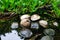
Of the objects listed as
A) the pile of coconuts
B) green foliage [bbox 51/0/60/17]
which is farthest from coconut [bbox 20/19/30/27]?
green foliage [bbox 51/0/60/17]

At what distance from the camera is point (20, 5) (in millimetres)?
1991

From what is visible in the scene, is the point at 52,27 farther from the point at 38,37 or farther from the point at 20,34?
the point at 20,34

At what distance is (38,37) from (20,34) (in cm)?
14

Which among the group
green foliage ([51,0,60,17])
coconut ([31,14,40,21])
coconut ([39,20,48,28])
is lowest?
coconut ([39,20,48,28])

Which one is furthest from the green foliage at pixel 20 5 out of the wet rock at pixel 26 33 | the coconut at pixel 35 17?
the wet rock at pixel 26 33

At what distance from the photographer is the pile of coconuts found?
193 cm

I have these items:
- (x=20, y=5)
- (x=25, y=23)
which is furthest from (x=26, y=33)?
(x=20, y=5)

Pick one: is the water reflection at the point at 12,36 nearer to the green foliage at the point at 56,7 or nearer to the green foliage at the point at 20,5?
the green foliage at the point at 20,5

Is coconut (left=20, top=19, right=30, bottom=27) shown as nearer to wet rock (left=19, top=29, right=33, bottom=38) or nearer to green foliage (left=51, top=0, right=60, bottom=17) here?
wet rock (left=19, top=29, right=33, bottom=38)

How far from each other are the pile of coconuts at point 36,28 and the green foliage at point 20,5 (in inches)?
2.4

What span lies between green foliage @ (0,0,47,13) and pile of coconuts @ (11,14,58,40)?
0.06m

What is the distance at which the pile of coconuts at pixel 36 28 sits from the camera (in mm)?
1932

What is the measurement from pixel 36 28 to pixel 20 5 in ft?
0.73

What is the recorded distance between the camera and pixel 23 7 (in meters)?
1.99
